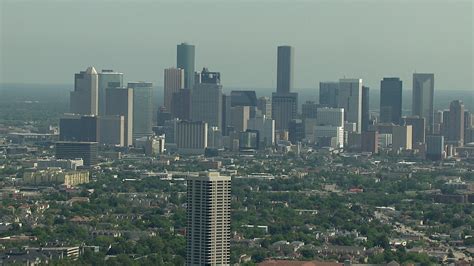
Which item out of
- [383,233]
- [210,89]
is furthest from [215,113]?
[383,233]

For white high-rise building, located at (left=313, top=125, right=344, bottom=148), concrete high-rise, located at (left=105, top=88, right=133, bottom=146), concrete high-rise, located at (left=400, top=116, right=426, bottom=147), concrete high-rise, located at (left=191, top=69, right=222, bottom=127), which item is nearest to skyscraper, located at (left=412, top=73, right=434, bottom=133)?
concrete high-rise, located at (left=400, top=116, right=426, bottom=147)

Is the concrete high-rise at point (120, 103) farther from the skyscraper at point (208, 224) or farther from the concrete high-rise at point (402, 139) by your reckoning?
the skyscraper at point (208, 224)

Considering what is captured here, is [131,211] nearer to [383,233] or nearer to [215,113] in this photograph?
[383,233]

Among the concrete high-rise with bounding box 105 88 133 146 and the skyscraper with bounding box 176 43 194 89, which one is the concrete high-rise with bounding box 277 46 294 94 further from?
the concrete high-rise with bounding box 105 88 133 146

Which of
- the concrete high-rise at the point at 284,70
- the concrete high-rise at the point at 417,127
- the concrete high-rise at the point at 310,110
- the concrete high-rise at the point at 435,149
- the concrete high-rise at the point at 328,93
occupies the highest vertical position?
the concrete high-rise at the point at 284,70

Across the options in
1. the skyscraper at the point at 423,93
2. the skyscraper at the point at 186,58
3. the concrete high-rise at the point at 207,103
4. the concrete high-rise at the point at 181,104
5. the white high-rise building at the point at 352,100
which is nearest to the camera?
the concrete high-rise at the point at 207,103

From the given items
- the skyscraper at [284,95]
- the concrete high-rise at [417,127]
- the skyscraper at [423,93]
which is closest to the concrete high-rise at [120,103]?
the skyscraper at [284,95]
